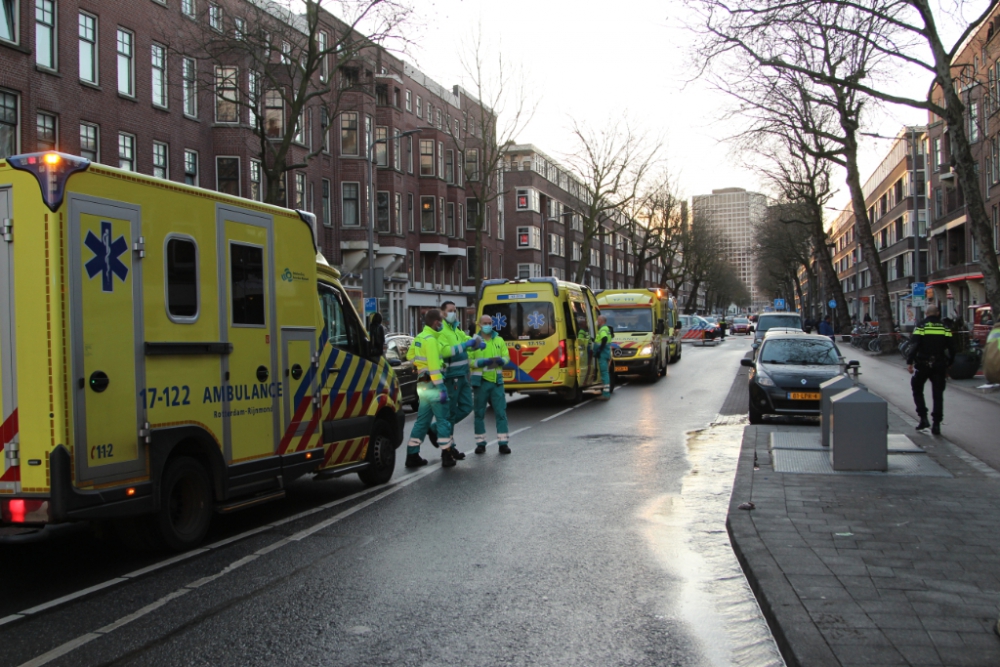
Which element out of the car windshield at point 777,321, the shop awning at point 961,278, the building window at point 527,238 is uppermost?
the building window at point 527,238

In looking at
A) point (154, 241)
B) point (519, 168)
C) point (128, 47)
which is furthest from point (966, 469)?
point (519, 168)

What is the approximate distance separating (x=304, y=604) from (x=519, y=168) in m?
77.1

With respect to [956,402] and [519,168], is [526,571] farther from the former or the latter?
[519,168]

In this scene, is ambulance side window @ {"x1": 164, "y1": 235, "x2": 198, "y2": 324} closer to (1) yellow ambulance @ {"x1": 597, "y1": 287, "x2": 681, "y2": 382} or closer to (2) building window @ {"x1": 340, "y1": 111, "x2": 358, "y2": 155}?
(1) yellow ambulance @ {"x1": 597, "y1": 287, "x2": 681, "y2": 382}

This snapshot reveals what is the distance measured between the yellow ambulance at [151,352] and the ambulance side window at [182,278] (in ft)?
0.04

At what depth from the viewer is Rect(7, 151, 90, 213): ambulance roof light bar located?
19.0ft

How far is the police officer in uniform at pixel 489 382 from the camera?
40.3 ft

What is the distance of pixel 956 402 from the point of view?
19156mm

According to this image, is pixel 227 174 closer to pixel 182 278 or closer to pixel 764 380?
pixel 764 380

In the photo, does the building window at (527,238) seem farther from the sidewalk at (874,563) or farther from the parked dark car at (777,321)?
the sidewalk at (874,563)

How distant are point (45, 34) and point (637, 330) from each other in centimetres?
1834

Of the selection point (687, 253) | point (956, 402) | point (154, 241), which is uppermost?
point (687, 253)

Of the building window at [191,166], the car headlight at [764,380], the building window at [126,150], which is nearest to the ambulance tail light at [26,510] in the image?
the car headlight at [764,380]

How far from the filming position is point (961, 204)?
57.2 meters
